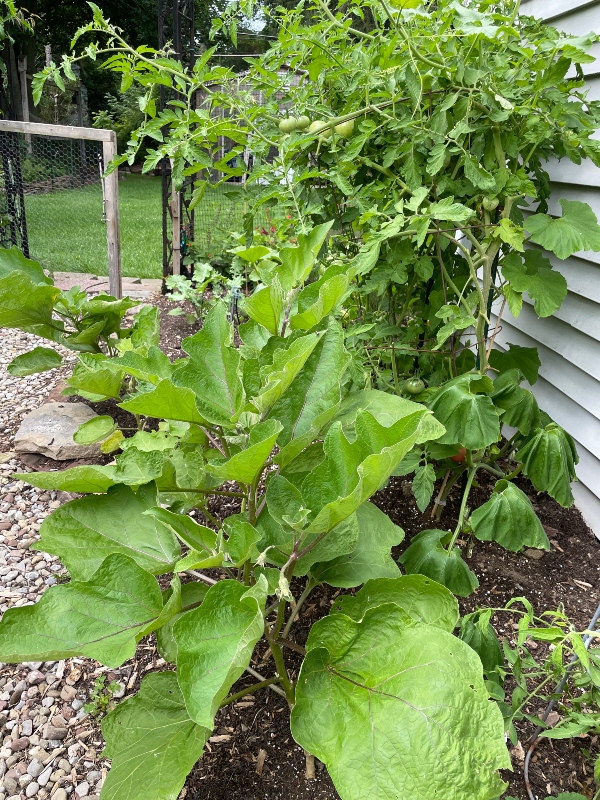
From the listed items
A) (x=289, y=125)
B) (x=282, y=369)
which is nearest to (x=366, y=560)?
(x=282, y=369)

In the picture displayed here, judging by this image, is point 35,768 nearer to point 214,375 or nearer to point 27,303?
point 214,375

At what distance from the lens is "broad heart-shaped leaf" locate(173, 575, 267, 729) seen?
2.60ft

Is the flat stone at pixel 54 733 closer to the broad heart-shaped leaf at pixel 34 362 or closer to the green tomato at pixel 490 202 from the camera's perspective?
the broad heart-shaped leaf at pixel 34 362

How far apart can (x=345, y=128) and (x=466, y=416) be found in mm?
1107

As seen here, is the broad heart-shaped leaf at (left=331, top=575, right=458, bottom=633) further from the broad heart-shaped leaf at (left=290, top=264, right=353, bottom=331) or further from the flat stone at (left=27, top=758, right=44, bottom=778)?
the flat stone at (left=27, top=758, right=44, bottom=778)

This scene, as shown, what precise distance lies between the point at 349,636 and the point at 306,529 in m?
0.27

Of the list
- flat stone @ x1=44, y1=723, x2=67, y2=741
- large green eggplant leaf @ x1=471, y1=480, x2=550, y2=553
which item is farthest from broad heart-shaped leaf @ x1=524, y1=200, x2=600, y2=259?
flat stone @ x1=44, y1=723, x2=67, y2=741

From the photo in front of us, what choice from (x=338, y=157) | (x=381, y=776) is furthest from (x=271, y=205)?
(x=381, y=776)

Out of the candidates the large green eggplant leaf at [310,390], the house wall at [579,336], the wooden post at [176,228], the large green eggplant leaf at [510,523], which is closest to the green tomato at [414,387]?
the large green eggplant leaf at [510,523]

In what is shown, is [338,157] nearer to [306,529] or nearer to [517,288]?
[517,288]

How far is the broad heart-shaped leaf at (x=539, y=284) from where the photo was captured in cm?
194

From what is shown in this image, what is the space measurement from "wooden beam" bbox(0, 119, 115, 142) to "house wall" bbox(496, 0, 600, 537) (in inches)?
108

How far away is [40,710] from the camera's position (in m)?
1.56

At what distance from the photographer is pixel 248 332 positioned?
1476mm
